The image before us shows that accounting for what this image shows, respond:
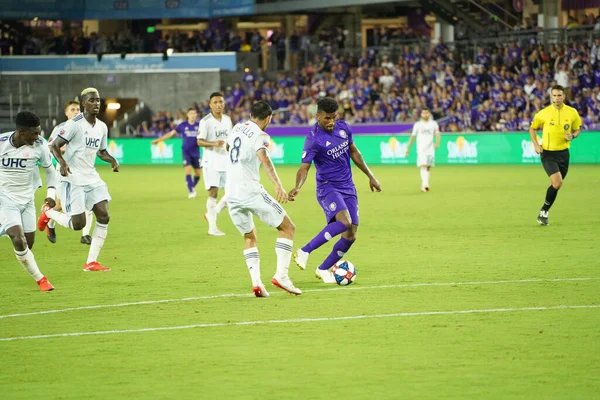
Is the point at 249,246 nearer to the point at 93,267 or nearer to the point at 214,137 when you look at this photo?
the point at 93,267

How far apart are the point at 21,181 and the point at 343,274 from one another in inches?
156

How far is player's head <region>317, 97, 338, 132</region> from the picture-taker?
38.4 ft

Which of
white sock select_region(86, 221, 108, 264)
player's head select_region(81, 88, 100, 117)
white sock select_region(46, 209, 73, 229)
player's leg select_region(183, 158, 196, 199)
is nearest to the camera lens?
player's head select_region(81, 88, 100, 117)

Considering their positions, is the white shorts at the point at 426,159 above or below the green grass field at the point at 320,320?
above

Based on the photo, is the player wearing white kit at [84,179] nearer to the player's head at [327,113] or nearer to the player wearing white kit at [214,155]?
the player's head at [327,113]

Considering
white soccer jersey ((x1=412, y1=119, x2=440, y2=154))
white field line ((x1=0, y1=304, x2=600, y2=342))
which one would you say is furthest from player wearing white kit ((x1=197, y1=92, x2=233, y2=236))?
white soccer jersey ((x1=412, y1=119, x2=440, y2=154))

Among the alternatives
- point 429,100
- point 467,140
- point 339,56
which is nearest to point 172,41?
point 339,56

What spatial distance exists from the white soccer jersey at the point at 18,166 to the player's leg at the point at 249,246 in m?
2.62

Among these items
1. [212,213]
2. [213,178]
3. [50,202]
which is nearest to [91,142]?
[50,202]

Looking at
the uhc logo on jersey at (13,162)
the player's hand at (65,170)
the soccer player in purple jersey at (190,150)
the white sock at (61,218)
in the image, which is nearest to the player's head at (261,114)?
the uhc logo on jersey at (13,162)

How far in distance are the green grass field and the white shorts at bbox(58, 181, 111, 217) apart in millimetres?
867

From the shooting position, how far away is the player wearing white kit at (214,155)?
716 inches

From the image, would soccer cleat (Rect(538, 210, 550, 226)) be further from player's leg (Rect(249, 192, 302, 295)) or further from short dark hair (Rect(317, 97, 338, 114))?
player's leg (Rect(249, 192, 302, 295))

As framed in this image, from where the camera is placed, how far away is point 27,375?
772 centimetres
